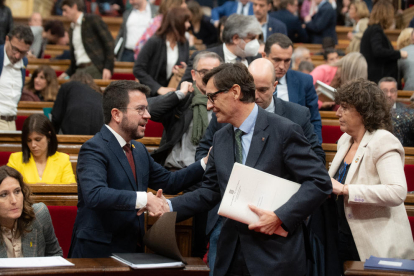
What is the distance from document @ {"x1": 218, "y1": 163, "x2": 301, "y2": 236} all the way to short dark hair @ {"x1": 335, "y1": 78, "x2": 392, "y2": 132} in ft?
2.22

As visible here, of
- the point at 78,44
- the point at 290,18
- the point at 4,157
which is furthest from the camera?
the point at 290,18

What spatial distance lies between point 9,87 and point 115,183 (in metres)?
2.63

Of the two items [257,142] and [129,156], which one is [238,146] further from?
[129,156]

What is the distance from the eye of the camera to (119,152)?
95.3 inches

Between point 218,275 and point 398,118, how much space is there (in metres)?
2.09

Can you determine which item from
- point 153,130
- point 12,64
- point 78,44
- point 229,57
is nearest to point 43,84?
point 78,44

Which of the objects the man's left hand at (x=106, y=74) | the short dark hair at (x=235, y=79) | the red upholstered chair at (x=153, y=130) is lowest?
the red upholstered chair at (x=153, y=130)

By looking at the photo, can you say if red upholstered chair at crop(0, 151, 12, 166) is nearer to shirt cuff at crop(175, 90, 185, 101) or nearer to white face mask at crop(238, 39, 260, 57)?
shirt cuff at crop(175, 90, 185, 101)

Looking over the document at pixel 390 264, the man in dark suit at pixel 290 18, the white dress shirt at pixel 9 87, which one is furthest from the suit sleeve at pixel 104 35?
the document at pixel 390 264

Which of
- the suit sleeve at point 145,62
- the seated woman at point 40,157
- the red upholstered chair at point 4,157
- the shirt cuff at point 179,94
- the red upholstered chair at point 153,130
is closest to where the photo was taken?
the shirt cuff at point 179,94

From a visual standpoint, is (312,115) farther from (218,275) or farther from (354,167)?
(218,275)

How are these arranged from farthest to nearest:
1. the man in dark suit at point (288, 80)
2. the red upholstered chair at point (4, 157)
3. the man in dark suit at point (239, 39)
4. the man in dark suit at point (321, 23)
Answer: the man in dark suit at point (321, 23) < the red upholstered chair at point (4, 157) < the man in dark suit at point (239, 39) < the man in dark suit at point (288, 80)

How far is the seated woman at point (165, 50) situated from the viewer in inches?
176

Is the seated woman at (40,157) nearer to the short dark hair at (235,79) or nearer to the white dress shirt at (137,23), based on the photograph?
the short dark hair at (235,79)
